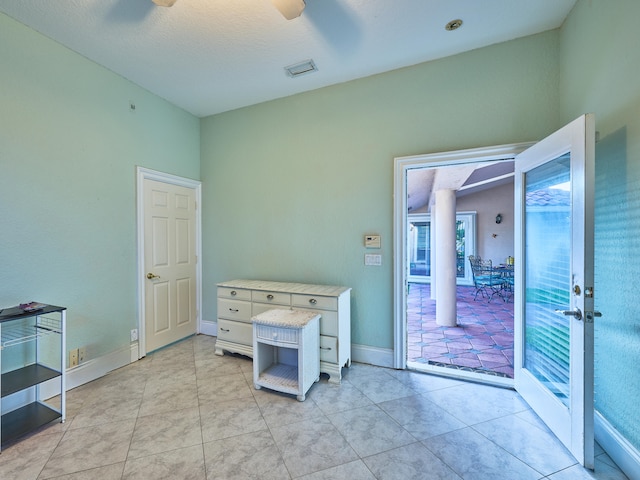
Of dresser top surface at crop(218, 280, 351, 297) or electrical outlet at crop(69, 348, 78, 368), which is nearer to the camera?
electrical outlet at crop(69, 348, 78, 368)

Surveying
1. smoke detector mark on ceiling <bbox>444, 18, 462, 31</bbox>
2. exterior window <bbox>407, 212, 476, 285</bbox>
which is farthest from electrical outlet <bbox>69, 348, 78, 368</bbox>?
exterior window <bbox>407, 212, 476, 285</bbox>

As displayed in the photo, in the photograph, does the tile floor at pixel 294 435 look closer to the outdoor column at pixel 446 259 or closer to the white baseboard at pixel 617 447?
the white baseboard at pixel 617 447

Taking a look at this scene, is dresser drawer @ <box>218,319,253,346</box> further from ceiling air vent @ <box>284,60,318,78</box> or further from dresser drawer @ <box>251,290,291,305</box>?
ceiling air vent @ <box>284,60,318,78</box>

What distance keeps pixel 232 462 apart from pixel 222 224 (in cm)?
264

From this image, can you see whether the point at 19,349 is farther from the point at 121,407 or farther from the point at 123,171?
the point at 123,171

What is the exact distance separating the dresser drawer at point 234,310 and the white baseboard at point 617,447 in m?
2.81

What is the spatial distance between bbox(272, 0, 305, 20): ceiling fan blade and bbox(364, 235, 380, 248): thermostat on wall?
6.20 ft

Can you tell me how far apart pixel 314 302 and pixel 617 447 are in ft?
6.95

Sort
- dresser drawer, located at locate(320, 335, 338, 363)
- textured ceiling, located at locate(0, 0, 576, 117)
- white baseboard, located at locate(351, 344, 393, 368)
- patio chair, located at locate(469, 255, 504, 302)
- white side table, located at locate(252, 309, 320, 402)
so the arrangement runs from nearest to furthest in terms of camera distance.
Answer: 1. textured ceiling, located at locate(0, 0, 576, 117)
2. white side table, located at locate(252, 309, 320, 402)
3. dresser drawer, located at locate(320, 335, 338, 363)
4. white baseboard, located at locate(351, 344, 393, 368)
5. patio chair, located at locate(469, 255, 504, 302)

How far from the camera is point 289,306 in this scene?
272 cm

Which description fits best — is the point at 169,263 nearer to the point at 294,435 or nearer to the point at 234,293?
the point at 234,293

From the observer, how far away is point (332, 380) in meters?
2.49

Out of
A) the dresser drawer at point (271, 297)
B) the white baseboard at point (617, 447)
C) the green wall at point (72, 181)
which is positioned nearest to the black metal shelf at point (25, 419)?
the green wall at point (72, 181)

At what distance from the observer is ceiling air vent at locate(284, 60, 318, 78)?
2.59 meters
